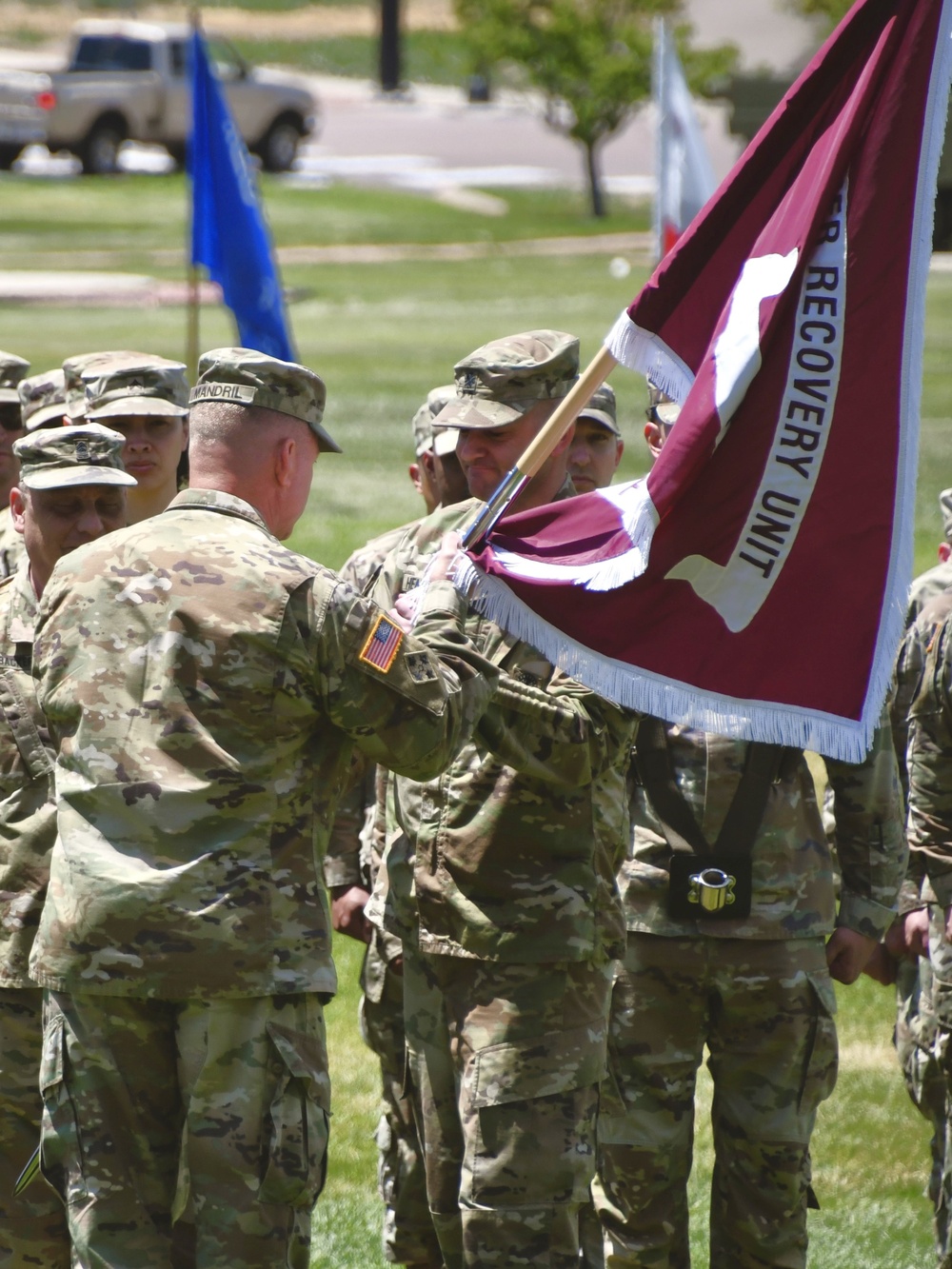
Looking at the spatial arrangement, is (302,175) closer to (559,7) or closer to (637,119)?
(559,7)

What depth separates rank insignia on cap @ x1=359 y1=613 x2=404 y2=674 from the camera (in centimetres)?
417

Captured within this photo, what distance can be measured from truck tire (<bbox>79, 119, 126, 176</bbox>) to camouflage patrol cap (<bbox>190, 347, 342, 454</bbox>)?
132ft

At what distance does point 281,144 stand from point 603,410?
132 ft

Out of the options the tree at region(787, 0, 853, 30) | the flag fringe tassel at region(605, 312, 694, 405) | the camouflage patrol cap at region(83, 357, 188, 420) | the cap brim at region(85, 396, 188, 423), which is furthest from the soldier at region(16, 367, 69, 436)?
the tree at region(787, 0, 853, 30)

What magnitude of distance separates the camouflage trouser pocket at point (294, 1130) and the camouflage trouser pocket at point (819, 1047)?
5.45ft

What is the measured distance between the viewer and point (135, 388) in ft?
21.8

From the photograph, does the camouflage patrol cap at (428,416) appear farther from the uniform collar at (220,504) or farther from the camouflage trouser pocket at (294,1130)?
the camouflage trouser pocket at (294,1130)

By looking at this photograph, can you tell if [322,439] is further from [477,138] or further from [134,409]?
[477,138]

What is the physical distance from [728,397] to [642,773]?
1387mm

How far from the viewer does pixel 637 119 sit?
56.7 m

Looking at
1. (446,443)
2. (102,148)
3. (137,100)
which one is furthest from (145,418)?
(102,148)

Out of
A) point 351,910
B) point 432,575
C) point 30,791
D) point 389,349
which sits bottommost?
point 389,349

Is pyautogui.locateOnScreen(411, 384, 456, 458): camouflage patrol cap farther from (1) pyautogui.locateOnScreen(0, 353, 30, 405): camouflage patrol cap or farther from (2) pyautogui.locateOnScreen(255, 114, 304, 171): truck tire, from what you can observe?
(2) pyautogui.locateOnScreen(255, 114, 304, 171): truck tire

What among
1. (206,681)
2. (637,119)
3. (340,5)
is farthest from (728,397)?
(340,5)
